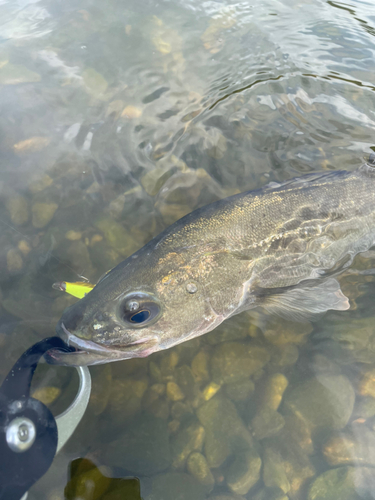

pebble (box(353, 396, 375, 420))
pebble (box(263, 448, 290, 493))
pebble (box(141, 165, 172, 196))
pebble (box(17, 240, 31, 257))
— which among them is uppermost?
pebble (box(141, 165, 172, 196))

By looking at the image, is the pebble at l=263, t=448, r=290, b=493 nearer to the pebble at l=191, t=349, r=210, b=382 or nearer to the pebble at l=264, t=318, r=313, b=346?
the pebble at l=191, t=349, r=210, b=382

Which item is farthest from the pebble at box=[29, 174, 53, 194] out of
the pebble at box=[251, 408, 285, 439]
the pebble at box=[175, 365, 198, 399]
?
the pebble at box=[251, 408, 285, 439]

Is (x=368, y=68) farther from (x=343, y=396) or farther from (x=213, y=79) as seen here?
(x=343, y=396)

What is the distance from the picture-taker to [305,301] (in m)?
3.28

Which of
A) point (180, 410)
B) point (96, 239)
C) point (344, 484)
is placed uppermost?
point (96, 239)

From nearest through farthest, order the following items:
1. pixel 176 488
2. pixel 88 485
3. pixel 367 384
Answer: pixel 88 485, pixel 176 488, pixel 367 384

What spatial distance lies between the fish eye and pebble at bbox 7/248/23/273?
6.37ft

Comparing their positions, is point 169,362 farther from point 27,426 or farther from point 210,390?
point 27,426

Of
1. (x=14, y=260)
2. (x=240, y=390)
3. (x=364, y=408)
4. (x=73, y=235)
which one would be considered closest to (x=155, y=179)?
(x=73, y=235)

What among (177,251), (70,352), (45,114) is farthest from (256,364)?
(45,114)

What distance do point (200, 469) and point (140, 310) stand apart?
5.68 ft

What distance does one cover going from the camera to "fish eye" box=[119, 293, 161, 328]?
2.64 meters

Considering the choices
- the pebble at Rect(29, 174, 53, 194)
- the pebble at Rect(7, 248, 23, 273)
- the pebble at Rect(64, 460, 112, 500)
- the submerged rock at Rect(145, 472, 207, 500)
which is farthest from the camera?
the pebble at Rect(29, 174, 53, 194)

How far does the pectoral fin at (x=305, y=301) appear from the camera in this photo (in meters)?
3.27
